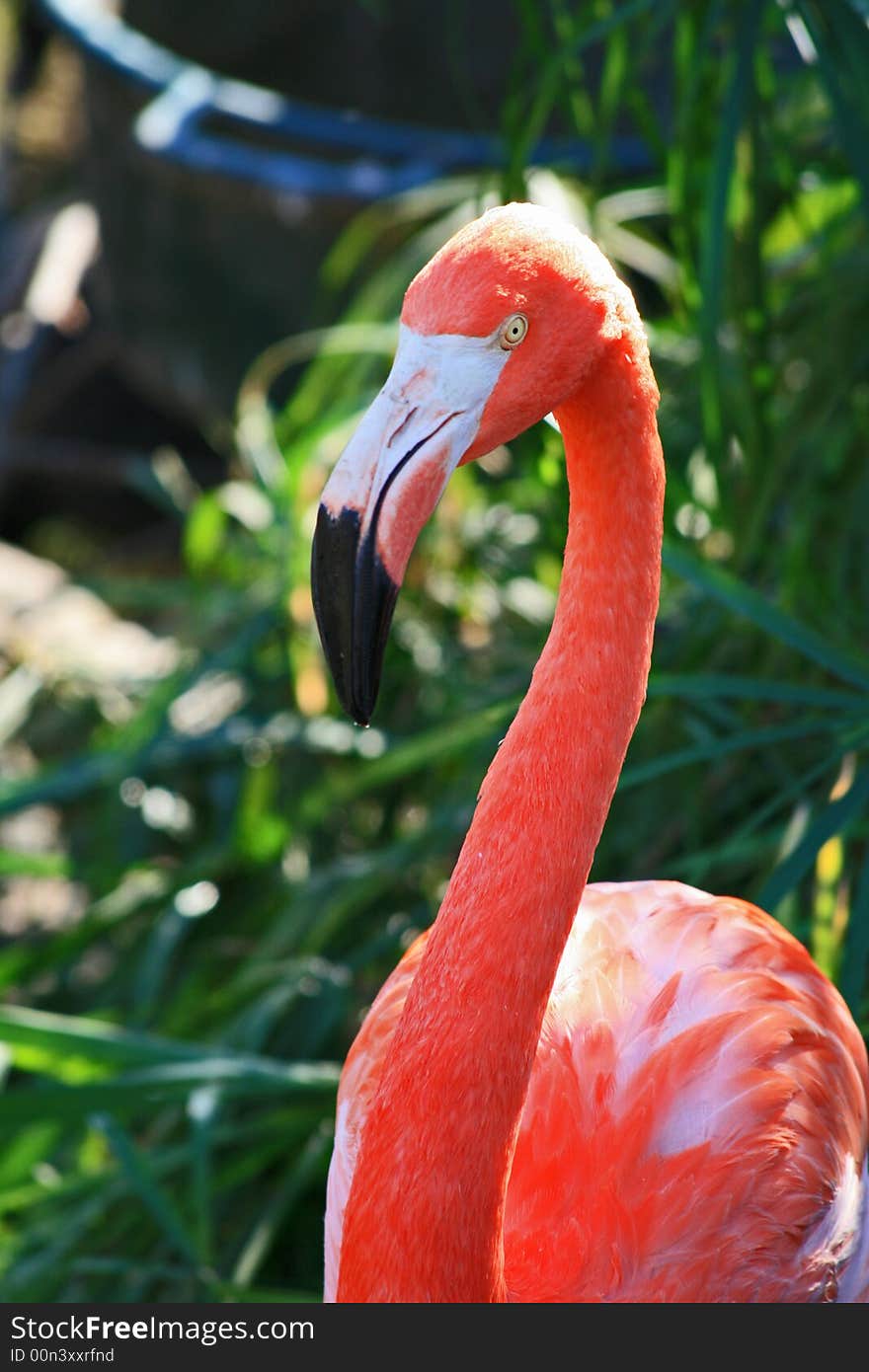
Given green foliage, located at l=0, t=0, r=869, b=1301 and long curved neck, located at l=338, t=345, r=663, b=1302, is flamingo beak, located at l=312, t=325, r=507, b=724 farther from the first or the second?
green foliage, located at l=0, t=0, r=869, b=1301

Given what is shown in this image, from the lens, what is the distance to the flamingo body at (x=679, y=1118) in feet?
5.26

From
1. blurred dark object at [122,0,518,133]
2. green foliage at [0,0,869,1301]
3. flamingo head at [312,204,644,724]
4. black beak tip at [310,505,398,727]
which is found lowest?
green foliage at [0,0,869,1301]

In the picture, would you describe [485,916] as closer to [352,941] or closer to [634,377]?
[634,377]

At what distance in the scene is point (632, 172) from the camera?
418cm

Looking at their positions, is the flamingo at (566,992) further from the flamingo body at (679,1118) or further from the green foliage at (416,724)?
the green foliage at (416,724)

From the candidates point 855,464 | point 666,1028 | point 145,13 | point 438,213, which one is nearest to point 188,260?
point 438,213

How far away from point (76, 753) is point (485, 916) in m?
2.21

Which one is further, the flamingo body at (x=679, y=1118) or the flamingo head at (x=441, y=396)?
the flamingo body at (x=679, y=1118)

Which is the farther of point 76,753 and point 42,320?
point 42,320

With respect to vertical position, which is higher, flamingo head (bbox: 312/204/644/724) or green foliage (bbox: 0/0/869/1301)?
flamingo head (bbox: 312/204/644/724)

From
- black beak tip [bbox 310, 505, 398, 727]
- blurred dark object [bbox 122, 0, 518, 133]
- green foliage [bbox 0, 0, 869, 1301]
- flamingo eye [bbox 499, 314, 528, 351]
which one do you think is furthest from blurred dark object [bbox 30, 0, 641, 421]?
black beak tip [bbox 310, 505, 398, 727]

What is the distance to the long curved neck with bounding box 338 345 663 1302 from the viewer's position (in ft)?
4.67

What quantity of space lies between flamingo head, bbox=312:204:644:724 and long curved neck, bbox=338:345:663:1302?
0.11 m

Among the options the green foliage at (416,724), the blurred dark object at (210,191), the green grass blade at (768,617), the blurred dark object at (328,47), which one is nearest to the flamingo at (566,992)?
the green foliage at (416,724)
